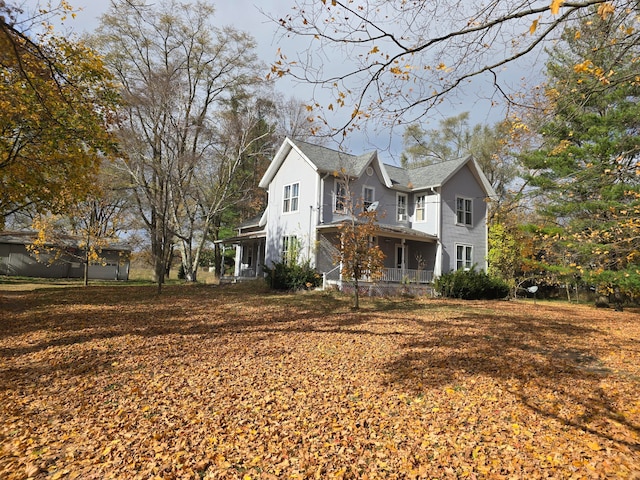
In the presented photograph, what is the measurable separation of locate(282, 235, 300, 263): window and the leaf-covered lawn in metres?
9.66

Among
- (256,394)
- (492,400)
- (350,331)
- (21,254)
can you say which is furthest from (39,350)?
(21,254)

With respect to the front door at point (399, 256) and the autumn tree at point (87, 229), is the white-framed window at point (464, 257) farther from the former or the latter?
the autumn tree at point (87, 229)

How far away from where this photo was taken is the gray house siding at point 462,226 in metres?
21.4

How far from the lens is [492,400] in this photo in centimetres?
508

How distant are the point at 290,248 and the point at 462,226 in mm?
10108

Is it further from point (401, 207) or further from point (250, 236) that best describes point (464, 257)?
point (250, 236)

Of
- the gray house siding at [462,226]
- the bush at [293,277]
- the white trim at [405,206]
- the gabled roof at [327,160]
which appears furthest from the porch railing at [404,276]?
the gabled roof at [327,160]

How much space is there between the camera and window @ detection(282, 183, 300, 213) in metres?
20.7

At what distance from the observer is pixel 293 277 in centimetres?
1797

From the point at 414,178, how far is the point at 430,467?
2088cm

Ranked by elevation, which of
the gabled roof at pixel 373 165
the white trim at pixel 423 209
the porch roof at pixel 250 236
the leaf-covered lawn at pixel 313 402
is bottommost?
the leaf-covered lawn at pixel 313 402

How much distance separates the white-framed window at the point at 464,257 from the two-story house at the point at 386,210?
6 centimetres

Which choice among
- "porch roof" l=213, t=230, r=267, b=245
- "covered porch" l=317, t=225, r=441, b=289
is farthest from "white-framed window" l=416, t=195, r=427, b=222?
A: "porch roof" l=213, t=230, r=267, b=245

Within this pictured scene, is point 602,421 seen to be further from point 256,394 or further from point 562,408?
point 256,394
